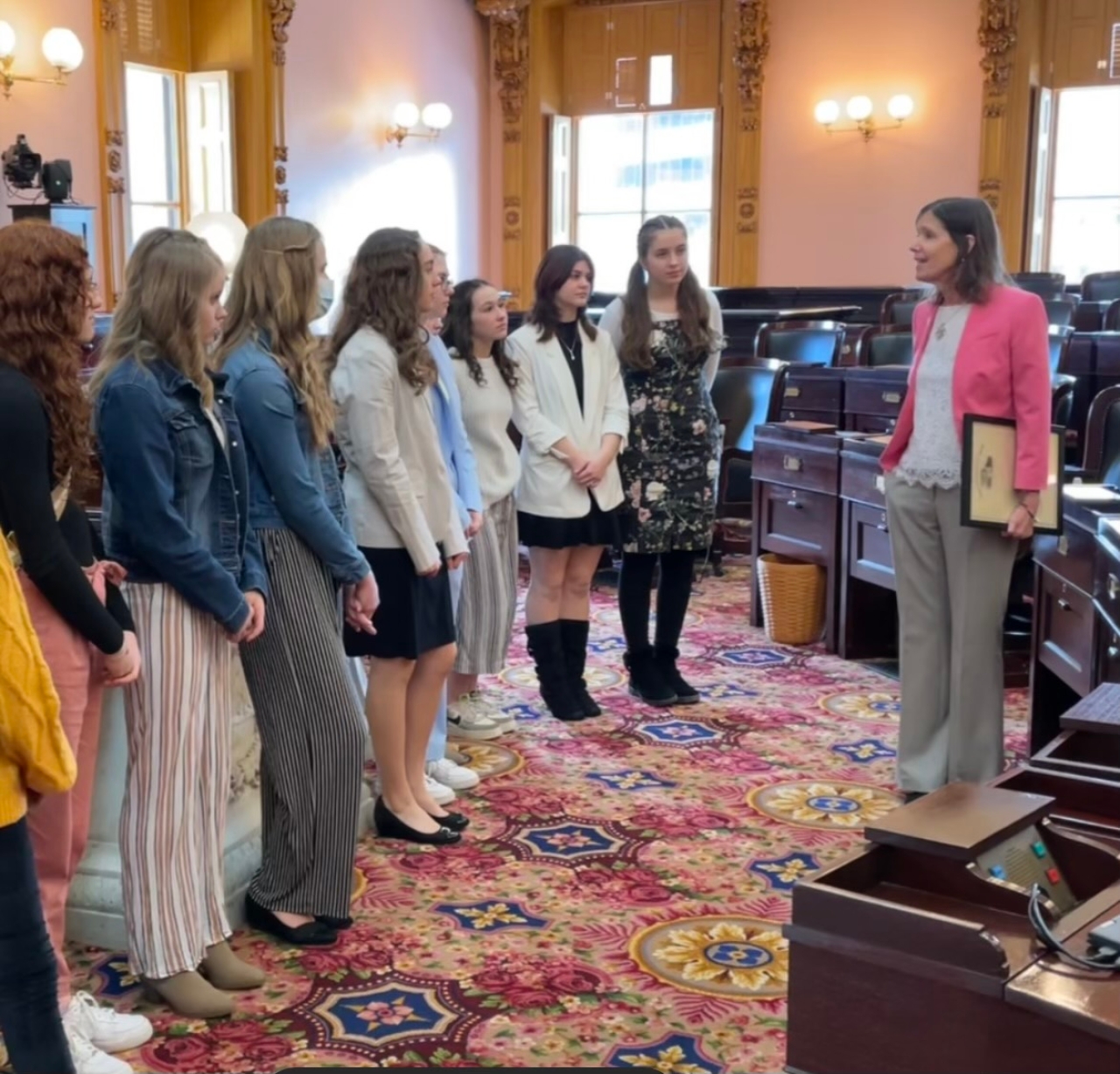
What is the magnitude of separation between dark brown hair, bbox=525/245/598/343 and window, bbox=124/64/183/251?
5761mm

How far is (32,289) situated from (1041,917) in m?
1.60

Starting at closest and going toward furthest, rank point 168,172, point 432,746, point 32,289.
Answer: point 32,289
point 432,746
point 168,172

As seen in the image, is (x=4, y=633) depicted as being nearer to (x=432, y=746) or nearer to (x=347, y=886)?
(x=347, y=886)

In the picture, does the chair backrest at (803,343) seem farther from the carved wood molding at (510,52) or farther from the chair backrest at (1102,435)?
the carved wood molding at (510,52)

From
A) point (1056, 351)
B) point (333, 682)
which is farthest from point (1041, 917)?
point (1056, 351)

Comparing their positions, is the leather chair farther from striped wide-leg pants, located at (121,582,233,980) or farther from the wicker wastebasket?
striped wide-leg pants, located at (121,582,233,980)

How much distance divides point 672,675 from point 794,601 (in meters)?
0.88

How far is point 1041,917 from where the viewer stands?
5.18 feet

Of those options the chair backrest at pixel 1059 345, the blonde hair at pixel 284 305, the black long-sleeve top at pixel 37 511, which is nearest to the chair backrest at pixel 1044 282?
the chair backrest at pixel 1059 345

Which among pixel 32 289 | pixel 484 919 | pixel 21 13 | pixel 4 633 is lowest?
pixel 484 919

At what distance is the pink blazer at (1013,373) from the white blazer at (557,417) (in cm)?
122

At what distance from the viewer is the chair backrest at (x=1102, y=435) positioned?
4.08m

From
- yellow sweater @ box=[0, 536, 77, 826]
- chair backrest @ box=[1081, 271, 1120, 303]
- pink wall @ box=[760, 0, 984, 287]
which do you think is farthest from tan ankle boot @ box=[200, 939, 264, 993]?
pink wall @ box=[760, 0, 984, 287]

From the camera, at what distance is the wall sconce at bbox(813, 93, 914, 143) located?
39.0 ft
